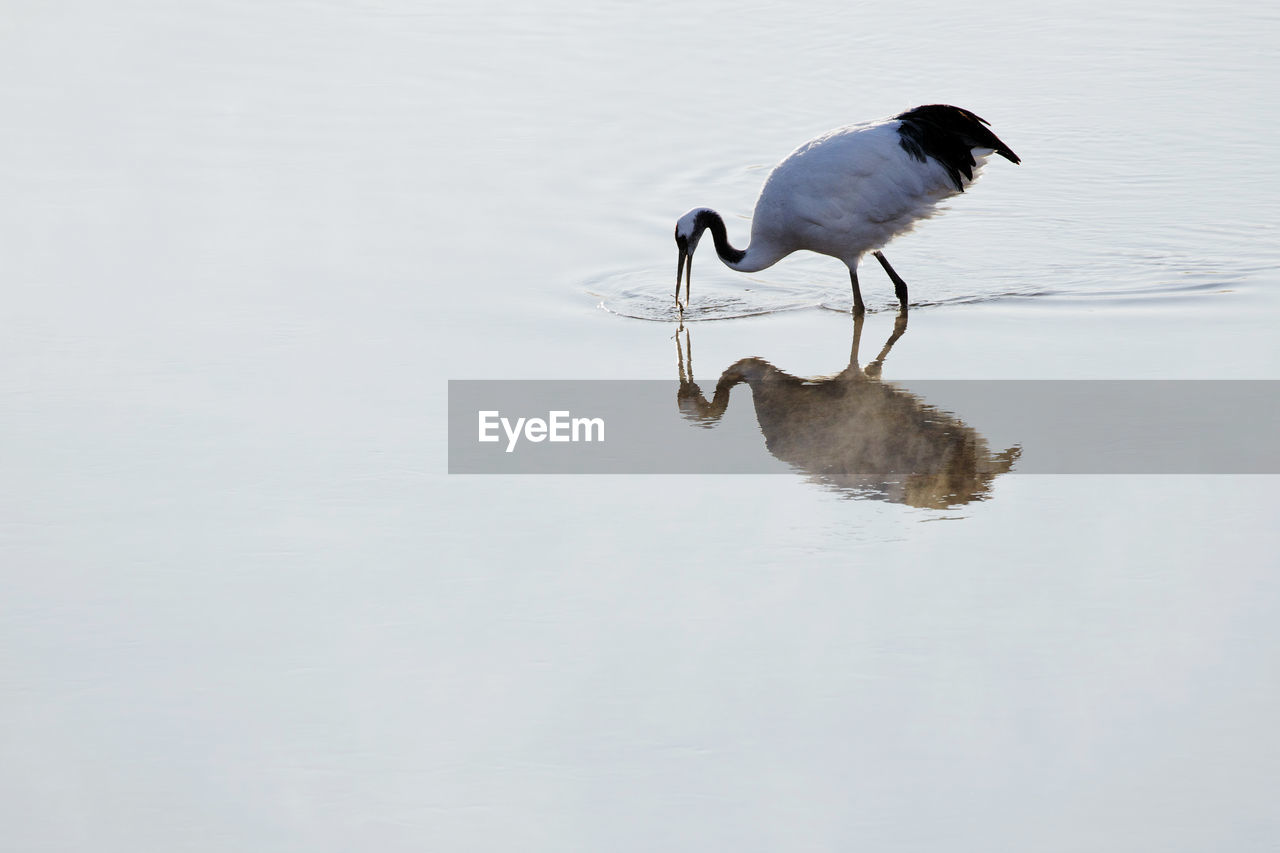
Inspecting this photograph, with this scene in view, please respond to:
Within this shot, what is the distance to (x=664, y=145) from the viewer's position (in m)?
12.7

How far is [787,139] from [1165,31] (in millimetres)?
5466

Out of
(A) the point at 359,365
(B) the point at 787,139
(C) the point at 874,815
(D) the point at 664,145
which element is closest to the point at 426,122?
(D) the point at 664,145

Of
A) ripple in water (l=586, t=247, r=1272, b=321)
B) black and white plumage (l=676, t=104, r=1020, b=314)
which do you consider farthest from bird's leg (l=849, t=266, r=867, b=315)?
ripple in water (l=586, t=247, r=1272, b=321)

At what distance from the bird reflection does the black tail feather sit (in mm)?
1273

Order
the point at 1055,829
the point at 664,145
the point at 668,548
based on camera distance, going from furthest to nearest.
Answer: the point at 664,145, the point at 668,548, the point at 1055,829

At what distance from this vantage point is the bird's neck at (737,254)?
951cm

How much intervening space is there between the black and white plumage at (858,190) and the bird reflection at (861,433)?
2.68 feet

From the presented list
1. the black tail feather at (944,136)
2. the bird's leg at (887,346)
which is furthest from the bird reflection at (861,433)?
the black tail feather at (944,136)

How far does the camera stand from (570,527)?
642cm

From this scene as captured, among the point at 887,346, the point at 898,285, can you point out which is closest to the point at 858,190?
the point at 898,285

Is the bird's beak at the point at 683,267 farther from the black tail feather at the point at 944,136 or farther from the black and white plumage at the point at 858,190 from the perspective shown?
the black tail feather at the point at 944,136

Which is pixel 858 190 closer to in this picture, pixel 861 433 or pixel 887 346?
Answer: pixel 887 346

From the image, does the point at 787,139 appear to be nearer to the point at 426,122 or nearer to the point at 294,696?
the point at 426,122

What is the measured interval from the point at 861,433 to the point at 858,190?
6.99 feet
